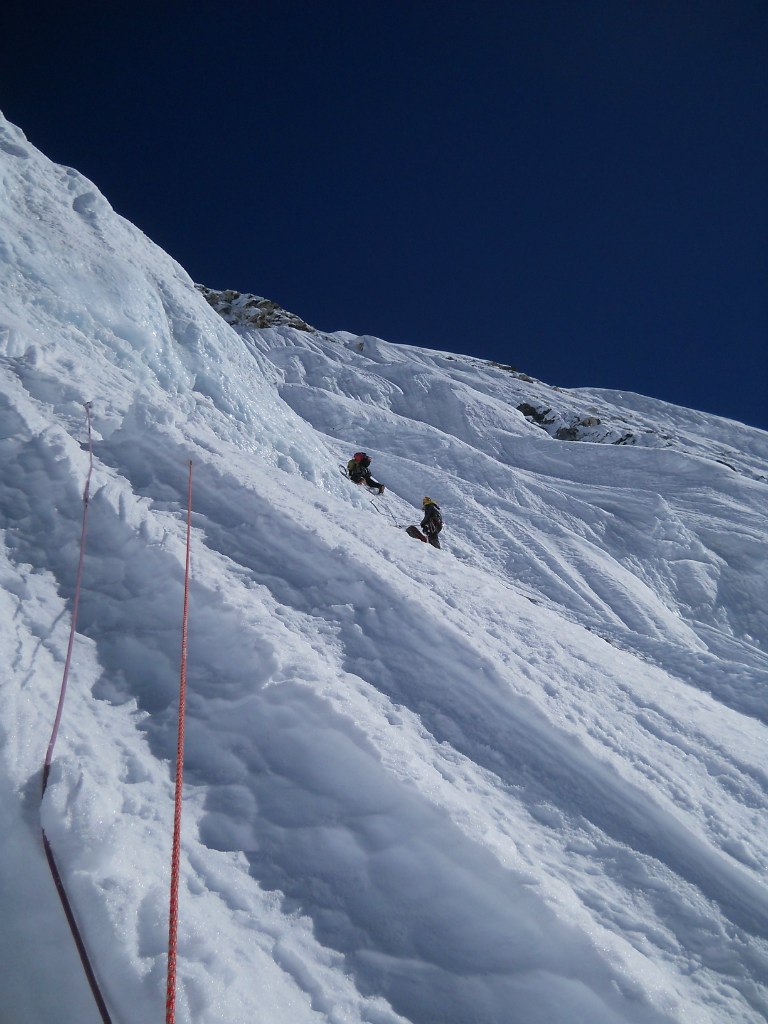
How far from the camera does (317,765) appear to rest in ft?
11.5

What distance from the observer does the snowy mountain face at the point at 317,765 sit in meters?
2.60

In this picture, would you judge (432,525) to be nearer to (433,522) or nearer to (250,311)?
(433,522)

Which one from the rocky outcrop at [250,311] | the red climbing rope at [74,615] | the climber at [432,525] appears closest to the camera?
the red climbing rope at [74,615]

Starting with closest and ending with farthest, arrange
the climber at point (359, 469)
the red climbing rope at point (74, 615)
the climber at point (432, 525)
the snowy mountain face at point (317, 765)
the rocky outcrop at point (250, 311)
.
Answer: the snowy mountain face at point (317, 765), the red climbing rope at point (74, 615), the climber at point (432, 525), the climber at point (359, 469), the rocky outcrop at point (250, 311)

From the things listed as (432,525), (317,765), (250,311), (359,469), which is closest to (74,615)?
(317,765)

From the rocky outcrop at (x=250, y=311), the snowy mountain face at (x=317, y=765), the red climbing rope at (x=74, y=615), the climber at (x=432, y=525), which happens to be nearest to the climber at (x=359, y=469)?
the climber at (x=432, y=525)

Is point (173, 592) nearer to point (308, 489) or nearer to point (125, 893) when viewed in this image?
point (125, 893)

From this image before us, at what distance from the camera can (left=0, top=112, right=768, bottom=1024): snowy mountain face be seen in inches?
102

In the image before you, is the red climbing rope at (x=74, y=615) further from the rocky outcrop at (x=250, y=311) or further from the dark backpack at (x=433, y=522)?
the rocky outcrop at (x=250, y=311)

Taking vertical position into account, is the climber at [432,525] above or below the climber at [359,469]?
below

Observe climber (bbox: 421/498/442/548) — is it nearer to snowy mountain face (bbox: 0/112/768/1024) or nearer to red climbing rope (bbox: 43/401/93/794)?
snowy mountain face (bbox: 0/112/768/1024)

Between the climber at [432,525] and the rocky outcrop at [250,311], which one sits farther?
the rocky outcrop at [250,311]

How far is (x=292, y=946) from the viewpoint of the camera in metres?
2.69

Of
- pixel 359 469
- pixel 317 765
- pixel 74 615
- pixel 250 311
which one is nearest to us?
pixel 317 765
